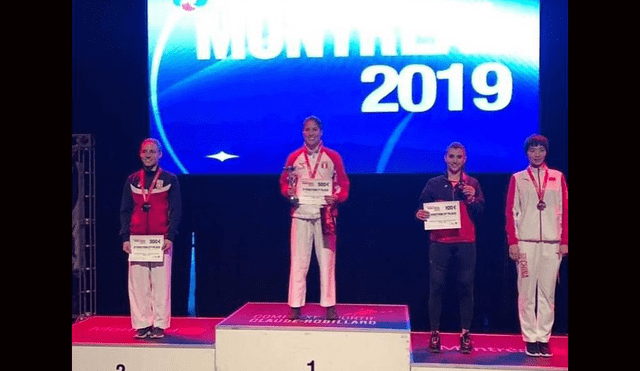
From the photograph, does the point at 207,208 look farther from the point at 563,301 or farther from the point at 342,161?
the point at 563,301

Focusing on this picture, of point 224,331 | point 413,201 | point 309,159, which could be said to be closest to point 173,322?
point 224,331

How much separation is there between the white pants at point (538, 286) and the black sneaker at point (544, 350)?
40 mm

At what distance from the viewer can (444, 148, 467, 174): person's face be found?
4766 millimetres

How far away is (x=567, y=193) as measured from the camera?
4715 millimetres

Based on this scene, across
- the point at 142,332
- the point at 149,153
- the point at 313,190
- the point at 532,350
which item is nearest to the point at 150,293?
the point at 142,332

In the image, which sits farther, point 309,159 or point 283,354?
point 309,159

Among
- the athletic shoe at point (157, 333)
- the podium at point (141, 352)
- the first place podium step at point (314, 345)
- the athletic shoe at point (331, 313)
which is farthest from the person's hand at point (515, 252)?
the athletic shoe at point (157, 333)

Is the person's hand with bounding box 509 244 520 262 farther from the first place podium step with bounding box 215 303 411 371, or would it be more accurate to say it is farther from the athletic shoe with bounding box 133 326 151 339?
the athletic shoe with bounding box 133 326 151 339

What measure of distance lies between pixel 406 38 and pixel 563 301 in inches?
101

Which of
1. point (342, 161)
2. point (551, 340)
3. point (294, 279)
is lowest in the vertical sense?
point (551, 340)

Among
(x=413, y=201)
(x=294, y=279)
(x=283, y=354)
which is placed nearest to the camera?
(x=283, y=354)

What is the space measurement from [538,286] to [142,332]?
3.06m

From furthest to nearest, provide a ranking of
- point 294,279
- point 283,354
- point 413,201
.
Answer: point 413,201 < point 294,279 < point 283,354

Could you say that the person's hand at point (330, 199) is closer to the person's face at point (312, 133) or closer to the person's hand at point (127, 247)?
the person's face at point (312, 133)
